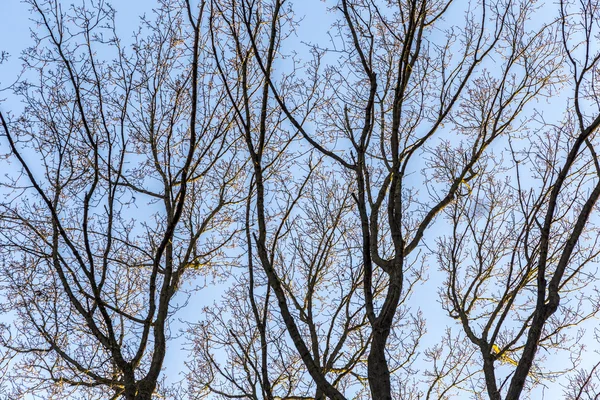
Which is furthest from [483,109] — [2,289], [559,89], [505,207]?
[2,289]

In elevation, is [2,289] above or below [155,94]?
below

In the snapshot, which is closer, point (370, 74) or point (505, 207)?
point (370, 74)

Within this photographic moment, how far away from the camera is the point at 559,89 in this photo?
7656 mm

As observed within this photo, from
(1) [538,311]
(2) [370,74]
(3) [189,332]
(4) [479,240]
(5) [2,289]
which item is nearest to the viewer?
(1) [538,311]

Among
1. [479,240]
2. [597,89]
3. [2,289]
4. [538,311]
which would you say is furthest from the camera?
[479,240]

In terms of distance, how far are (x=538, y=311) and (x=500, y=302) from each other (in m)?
5.82

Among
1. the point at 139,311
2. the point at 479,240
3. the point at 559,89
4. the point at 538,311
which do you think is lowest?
the point at 538,311

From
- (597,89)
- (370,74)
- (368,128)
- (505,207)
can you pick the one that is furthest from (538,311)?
(505,207)

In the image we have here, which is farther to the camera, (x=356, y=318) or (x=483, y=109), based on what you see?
(x=356, y=318)

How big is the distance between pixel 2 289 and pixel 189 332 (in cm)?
218

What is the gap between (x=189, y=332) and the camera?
7078 mm

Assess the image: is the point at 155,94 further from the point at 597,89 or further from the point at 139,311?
the point at 597,89

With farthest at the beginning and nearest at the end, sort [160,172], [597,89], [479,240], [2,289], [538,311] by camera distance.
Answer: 1. [479,240]
2. [160,172]
3. [2,289]
4. [597,89]
5. [538,311]

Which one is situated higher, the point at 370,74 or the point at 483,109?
the point at 483,109
